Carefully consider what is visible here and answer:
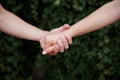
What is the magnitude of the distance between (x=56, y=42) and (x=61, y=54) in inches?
49.9

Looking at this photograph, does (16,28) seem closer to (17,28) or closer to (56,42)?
(17,28)

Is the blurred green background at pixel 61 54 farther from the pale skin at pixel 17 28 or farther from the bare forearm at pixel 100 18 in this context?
the bare forearm at pixel 100 18

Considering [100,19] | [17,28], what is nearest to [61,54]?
[17,28]

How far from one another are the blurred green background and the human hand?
3.37ft

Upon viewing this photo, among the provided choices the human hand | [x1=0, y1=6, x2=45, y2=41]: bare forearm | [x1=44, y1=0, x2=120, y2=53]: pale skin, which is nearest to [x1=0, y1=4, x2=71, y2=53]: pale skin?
[x1=0, y1=6, x2=45, y2=41]: bare forearm

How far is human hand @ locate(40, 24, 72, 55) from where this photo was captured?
144 inches

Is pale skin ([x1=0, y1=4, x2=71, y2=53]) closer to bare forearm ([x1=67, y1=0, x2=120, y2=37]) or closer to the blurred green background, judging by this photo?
bare forearm ([x1=67, y1=0, x2=120, y2=37])

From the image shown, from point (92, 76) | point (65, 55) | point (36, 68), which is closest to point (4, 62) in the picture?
point (36, 68)

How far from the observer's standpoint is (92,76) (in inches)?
194

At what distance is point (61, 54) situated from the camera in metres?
4.95

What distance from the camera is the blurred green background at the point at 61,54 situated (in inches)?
186

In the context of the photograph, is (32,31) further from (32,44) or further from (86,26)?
(32,44)

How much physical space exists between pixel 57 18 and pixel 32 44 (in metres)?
0.59

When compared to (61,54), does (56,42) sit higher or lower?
lower
